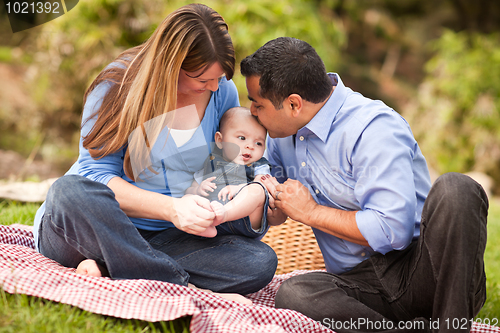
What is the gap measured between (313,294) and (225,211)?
48cm

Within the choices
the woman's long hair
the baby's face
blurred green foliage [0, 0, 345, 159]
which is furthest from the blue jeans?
blurred green foliage [0, 0, 345, 159]

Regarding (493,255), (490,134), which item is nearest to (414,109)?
(490,134)

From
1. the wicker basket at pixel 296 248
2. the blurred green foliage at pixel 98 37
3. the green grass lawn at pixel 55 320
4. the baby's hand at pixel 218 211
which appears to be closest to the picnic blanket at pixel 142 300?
the green grass lawn at pixel 55 320

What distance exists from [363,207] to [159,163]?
91 centimetres

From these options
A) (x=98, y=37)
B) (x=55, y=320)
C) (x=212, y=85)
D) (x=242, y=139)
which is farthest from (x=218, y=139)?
(x=98, y=37)

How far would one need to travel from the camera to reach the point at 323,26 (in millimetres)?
6902

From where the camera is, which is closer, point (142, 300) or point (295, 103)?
point (142, 300)

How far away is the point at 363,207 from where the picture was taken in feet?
5.64

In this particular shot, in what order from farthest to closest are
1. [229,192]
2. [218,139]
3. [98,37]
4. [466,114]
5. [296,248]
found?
[466,114]
[98,37]
[296,248]
[218,139]
[229,192]

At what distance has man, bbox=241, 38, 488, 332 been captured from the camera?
1468mm

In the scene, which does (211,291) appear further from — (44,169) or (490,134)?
(490,134)

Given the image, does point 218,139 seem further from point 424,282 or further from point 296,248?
point 424,282

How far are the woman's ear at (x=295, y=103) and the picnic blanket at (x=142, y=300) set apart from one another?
87cm

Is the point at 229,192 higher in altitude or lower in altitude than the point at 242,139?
lower
